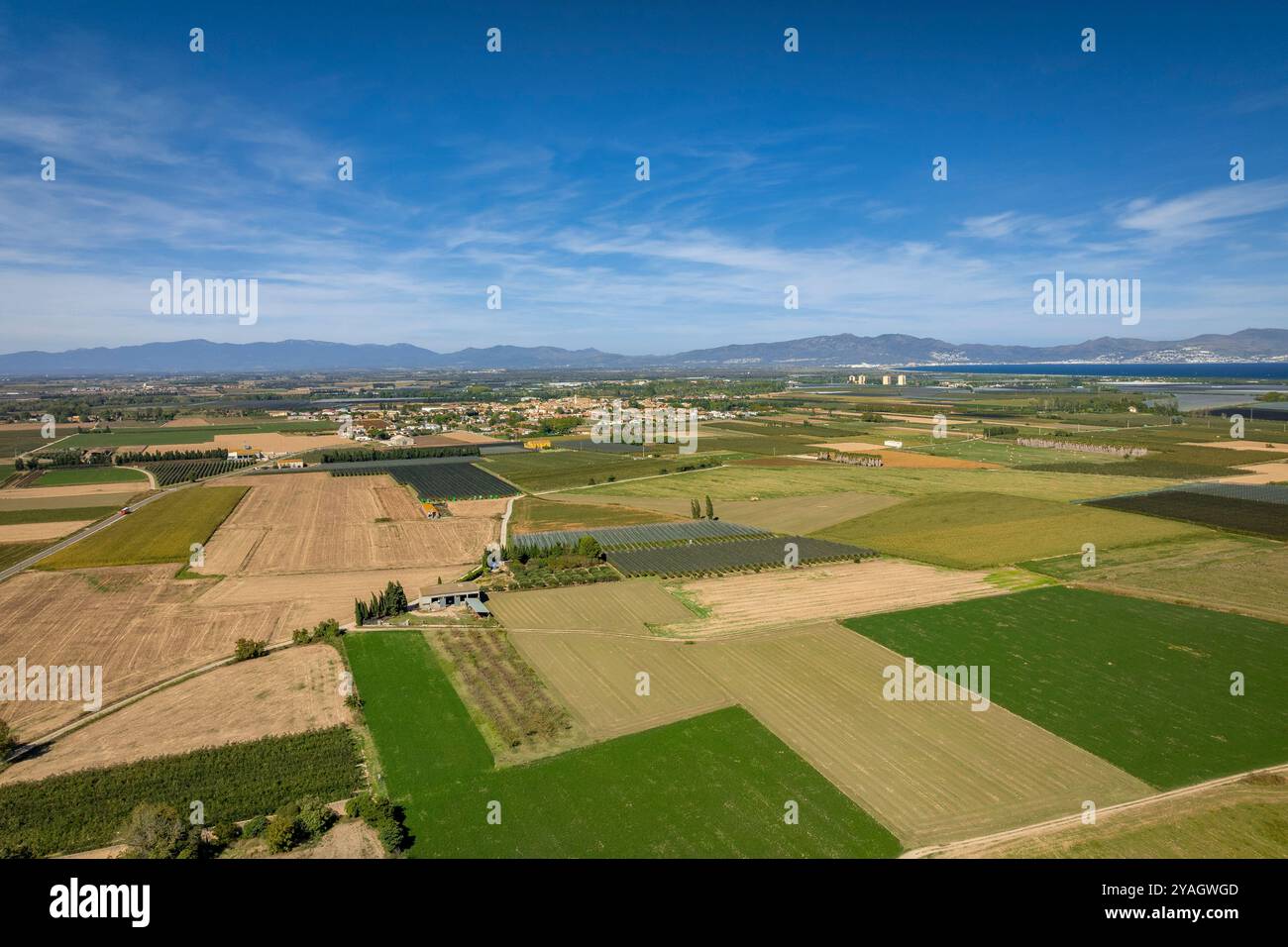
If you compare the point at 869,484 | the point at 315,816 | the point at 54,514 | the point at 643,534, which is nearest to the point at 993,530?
the point at 869,484

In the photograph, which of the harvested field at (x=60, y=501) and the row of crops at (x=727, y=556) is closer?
the row of crops at (x=727, y=556)

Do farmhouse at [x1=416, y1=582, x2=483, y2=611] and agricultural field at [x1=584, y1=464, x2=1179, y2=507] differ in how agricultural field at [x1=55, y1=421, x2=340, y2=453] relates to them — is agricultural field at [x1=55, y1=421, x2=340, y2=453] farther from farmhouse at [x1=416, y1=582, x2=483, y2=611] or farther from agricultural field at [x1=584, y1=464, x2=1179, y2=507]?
farmhouse at [x1=416, y1=582, x2=483, y2=611]

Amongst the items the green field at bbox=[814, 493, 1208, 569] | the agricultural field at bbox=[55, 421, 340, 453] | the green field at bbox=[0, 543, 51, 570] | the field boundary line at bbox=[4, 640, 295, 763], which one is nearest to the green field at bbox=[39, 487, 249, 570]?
the green field at bbox=[0, 543, 51, 570]

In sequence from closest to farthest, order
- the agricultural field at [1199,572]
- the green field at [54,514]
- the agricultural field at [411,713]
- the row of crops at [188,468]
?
1. the agricultural field at [411,713]
2. the agricultural field at [1199,572]
3. the green field at [54,514]
4. the row of crops at [188,468]

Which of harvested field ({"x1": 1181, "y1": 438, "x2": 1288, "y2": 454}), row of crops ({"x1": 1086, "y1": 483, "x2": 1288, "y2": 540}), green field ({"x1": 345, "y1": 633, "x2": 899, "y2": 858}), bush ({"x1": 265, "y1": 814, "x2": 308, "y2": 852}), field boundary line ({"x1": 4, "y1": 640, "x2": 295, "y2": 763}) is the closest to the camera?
bush ({"x1": 265, "y1": 814, "x2": 308, "y2": 852})

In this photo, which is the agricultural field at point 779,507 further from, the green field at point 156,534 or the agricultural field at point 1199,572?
the green field at point 156,534

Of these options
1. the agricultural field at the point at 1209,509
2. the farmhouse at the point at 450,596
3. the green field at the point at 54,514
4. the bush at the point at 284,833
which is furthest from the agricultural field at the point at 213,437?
the agricultural field at the point at 1209,509

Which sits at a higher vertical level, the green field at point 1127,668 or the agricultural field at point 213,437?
the agricultural field at point 213,437
